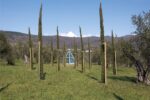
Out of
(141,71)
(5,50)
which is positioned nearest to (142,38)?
(141,71)

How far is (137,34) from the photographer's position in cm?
4622

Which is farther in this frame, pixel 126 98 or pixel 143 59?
pixel 143 59

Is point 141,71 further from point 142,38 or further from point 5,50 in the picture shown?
point 5,50

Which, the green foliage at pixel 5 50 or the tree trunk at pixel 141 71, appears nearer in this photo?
the tree trunk at pixel 141 71

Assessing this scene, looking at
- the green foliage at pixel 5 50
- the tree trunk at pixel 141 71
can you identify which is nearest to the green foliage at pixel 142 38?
the tree trunk at pixel 141 71

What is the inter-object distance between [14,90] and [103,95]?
7.78 metres

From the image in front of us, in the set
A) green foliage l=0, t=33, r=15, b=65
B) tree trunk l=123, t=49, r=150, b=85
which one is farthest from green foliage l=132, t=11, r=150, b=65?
green foliage l=0, t=33, r=15, b=65

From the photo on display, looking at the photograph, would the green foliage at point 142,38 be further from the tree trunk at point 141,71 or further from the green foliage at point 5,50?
the green foliage at point 5,50

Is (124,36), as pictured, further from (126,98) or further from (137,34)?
(126,98)

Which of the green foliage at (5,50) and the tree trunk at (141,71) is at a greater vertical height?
the green foliage at (5,50)

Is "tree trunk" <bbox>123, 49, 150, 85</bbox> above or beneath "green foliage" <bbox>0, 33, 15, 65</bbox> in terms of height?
beneath

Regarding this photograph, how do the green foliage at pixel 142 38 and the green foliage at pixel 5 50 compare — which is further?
the green foliage at pixel 5 50

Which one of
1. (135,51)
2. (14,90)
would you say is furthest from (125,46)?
(14,90)

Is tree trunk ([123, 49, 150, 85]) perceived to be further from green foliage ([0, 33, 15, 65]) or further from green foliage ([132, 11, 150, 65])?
green foliage ([0, 33, 15, 65])
